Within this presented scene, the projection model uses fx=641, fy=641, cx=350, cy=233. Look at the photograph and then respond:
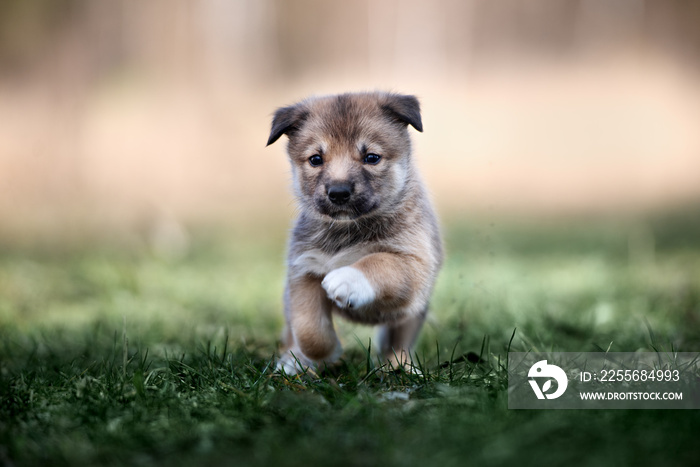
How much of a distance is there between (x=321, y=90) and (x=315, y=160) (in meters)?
7.96

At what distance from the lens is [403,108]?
3.74 metres

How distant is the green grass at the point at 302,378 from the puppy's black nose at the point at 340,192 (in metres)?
0.78

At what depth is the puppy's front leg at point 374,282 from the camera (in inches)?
120

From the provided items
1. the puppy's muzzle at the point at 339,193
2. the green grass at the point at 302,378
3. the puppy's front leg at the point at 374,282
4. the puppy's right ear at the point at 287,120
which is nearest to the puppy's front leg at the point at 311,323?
the green grass at the point at 302,378

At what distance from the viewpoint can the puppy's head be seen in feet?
11.4

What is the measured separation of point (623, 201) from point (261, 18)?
24.2 feet

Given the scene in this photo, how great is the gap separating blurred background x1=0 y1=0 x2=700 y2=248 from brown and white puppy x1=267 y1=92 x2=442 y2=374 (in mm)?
5114

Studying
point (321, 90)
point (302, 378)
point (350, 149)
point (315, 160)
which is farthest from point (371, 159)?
point (321, 90)

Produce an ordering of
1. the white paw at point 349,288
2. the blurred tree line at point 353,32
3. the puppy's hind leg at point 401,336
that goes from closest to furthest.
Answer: the white paw at point 349,288, the puppy's hind leg at point 401,336, the blurred tree line at point 353,32

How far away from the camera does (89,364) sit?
347 cm

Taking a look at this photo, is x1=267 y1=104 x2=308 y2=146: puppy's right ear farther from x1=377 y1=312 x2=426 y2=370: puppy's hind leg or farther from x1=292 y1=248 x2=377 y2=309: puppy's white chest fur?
x1=377 y1=312 x2=426 y2=370: puppy's hind leg

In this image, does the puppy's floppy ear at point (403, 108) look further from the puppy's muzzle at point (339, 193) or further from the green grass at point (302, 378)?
the green grass at point (302, 378)

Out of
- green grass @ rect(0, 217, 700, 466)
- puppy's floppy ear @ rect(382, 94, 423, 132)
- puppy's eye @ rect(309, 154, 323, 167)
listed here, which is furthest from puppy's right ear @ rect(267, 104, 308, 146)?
green grass @ rect(0, 217, 700, 466)

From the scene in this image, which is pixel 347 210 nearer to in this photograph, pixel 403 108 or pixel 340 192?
pixel 340 192
